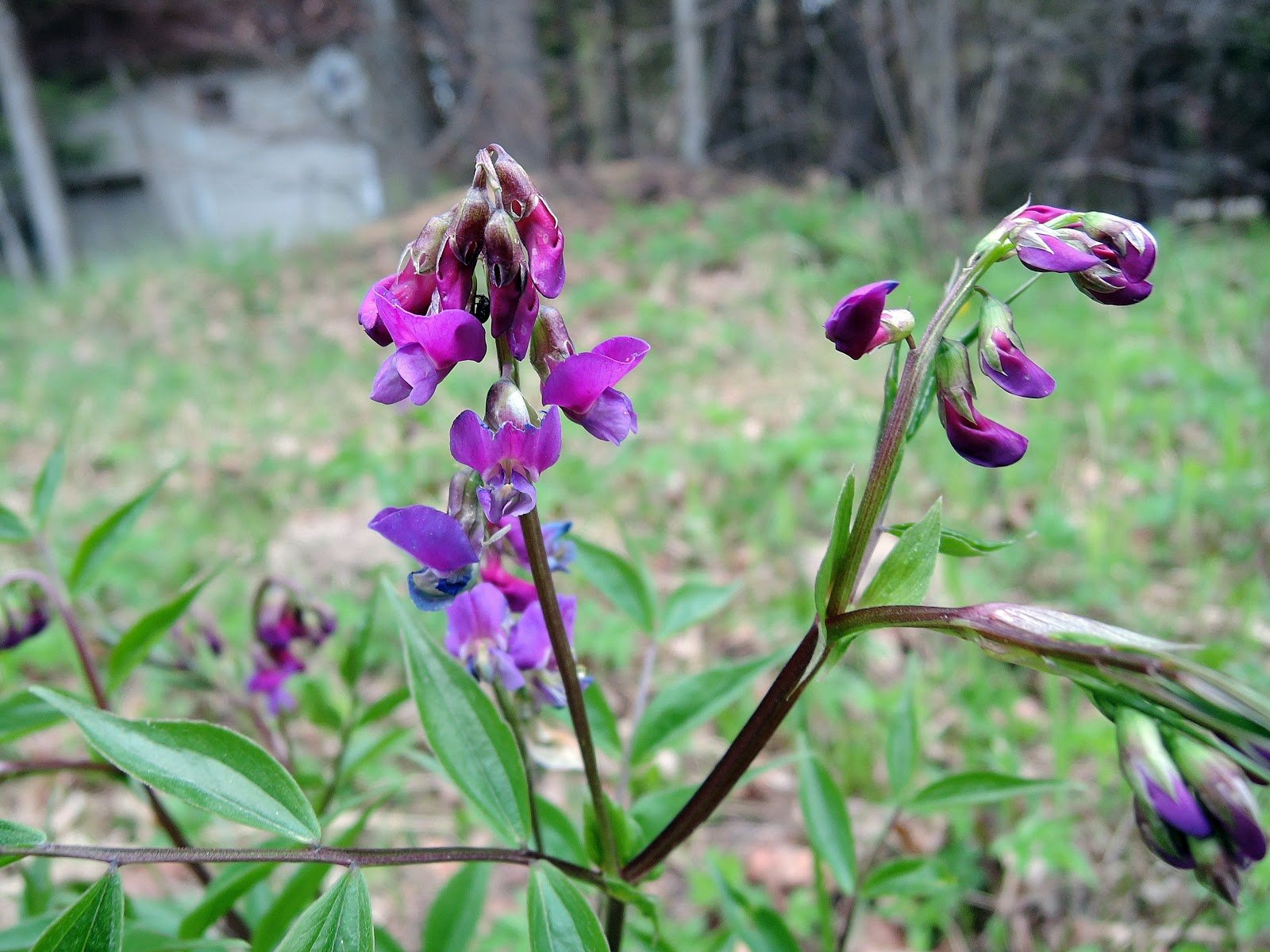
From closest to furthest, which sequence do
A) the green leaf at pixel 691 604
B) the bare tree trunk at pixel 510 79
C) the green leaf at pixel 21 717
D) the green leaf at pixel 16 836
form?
the green leaf at pixel 16 836 < the green leaf at pixel 21 717 < the green leaf at pixel 691 604 < the bare tree trunk at pixel 510 79

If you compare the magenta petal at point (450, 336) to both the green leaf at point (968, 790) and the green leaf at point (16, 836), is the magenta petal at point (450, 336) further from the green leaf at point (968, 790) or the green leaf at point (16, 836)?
the green leaf at point (968, 790)

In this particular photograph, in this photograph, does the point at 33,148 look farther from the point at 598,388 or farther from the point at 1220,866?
the point at 1220,866

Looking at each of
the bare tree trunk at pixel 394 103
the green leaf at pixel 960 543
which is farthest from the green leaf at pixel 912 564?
the bare tree trunk at pixel 394 103

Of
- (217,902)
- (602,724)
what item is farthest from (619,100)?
(217,902)

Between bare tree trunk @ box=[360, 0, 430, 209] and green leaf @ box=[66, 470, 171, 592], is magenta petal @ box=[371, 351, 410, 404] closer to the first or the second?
green leaf @ box=[66, 470, 171, 592]

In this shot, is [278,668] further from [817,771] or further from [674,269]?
[674,269]

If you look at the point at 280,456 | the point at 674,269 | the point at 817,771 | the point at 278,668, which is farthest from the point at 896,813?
the point at 674,269
